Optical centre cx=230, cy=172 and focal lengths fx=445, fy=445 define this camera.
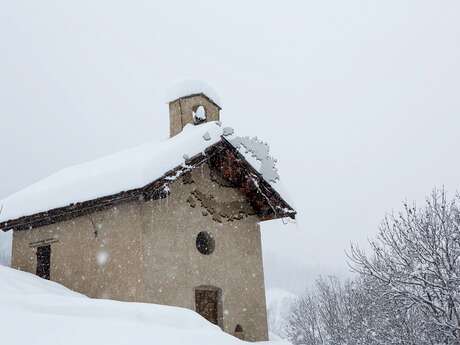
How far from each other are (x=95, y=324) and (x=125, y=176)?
592 cm

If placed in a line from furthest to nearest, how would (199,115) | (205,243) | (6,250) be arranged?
(6,250)
(199,115)
(205,243)

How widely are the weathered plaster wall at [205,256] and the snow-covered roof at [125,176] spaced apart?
95 centimetres

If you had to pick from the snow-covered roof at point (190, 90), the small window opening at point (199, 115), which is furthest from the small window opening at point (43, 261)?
the snow-covered roof at point (190, 90)

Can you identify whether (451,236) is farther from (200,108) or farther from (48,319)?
(48,319)

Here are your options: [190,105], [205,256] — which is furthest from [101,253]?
[190,105]

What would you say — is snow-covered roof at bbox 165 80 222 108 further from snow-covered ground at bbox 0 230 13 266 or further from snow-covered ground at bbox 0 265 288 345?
snow-covered ground at bbox 0 265 288 345

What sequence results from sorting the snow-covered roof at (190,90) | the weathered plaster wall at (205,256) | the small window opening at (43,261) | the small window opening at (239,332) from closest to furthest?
the weathered plaster wall at (205,256) < the small window opening at (239,332) < the small window opening at (43,261) < the snow-covered roof at (190,90)

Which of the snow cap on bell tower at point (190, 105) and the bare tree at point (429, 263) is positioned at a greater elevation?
the snow cap on bell tower at point (190, 105)

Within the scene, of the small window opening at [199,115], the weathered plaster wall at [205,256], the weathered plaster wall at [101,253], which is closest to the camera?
the weathered plaster wall at [101,253]

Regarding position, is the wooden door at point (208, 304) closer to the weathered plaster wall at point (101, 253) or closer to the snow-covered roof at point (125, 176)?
the weathered plaster wall at point (101, 253)

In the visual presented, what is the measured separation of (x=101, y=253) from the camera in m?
10.6

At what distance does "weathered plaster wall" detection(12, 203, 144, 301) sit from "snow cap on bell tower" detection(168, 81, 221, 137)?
4232 mm

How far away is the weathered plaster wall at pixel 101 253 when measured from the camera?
9.96 meters

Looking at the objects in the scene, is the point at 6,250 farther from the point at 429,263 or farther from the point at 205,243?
the point at 429,263
